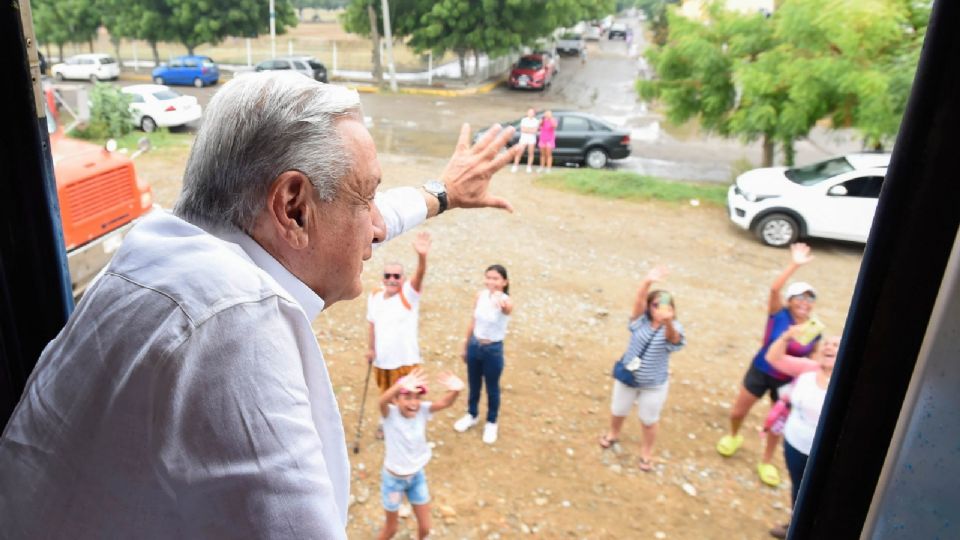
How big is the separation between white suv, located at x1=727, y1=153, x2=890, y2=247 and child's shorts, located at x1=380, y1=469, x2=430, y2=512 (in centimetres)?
752

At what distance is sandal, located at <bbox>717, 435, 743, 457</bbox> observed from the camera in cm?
498

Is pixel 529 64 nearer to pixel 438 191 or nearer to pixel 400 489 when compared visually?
pixel 400 489

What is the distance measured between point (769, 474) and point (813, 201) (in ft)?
19.0

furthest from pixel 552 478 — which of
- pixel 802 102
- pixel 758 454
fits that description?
pixel 802 102

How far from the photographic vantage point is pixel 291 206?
1027 millimetres

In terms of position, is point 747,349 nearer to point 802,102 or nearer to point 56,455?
point 802,102

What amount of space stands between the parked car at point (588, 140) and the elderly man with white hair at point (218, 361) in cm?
1337

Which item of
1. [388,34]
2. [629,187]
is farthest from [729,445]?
[388,34]

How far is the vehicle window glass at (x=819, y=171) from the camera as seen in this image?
9445 millimetres

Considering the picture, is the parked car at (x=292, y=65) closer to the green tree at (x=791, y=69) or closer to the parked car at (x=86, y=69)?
the parked car at (x=86, y=69)

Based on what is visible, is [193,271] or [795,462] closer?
[193,271]

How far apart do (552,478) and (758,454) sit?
156 cm

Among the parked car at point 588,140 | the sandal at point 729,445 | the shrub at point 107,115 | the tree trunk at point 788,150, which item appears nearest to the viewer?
the sandal at point 729,445

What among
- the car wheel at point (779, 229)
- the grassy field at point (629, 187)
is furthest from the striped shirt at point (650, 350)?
the grassy field at point (629, 187)
